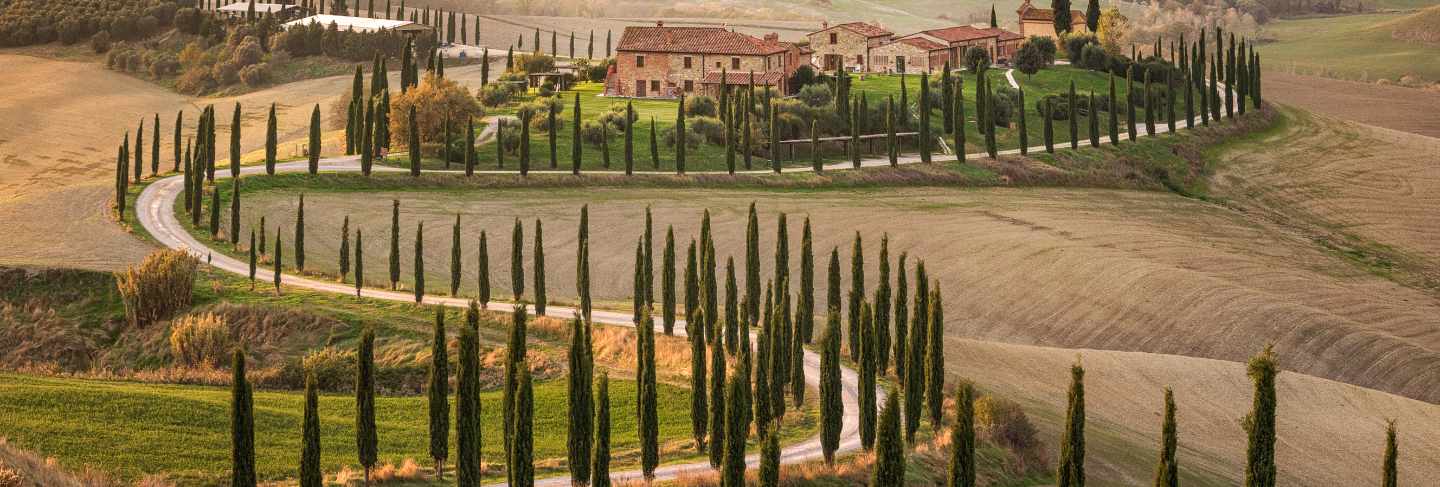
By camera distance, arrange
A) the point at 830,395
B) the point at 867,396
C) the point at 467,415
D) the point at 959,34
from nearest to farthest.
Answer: the point at 467,415 → the point at 830,395 → the point at 867,396 → the point at 959,34

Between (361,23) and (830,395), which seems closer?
(830,395)

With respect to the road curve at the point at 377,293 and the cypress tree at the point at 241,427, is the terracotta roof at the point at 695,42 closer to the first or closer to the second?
the road curve at the point at 377,293

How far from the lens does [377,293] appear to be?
7544 centimetres

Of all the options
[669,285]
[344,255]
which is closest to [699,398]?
A: [669,285]

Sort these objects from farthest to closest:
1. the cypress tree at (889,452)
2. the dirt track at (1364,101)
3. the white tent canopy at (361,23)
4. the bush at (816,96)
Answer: the white tent canopy at (361,23), the dirt track at (1364,101), the bush at (816,96), the cypress tree at (889,452)

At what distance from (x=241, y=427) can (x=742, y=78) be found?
95.7m

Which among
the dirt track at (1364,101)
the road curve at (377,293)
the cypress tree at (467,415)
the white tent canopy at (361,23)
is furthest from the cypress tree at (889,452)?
the white tent canopy at (361,23)

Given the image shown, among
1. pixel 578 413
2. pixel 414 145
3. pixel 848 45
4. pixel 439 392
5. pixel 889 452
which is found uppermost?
pixel 848 45

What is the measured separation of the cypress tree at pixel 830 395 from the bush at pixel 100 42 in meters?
144

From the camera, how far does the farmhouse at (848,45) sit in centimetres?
15075

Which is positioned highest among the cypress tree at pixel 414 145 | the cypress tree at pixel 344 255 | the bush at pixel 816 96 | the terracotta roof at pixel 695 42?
the terracotta roof at pixel 695 42

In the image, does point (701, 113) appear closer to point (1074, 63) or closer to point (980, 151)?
point (980, 151)

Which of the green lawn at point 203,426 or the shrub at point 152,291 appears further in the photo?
the shrub at point 152,291

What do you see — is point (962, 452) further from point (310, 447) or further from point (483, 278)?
point (483, 278)
